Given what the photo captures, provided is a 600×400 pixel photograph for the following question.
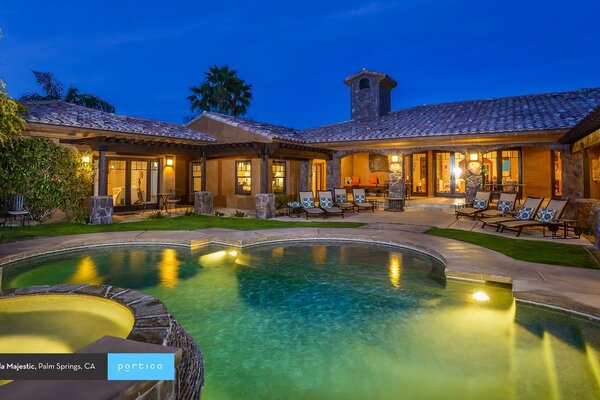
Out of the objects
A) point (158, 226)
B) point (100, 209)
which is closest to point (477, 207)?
point (158, 226)

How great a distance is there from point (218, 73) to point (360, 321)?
96.8 ft

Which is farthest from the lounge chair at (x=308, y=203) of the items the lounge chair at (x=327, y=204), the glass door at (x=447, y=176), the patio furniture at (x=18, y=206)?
the glass door at (x=447, y=176)

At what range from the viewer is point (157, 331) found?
3389mm

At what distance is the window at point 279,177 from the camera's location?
62.2 feet

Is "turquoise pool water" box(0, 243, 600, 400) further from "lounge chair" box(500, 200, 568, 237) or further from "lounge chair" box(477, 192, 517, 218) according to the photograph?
"lounge chair" box(477, 192, 517, 218)

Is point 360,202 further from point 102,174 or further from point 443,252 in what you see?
point 102,174

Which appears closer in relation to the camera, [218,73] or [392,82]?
[392,82]

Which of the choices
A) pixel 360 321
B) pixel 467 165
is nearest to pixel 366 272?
pixel 360 321

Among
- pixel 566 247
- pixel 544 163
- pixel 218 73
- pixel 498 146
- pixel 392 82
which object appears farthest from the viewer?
pixel 218 73

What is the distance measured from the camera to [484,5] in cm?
10462

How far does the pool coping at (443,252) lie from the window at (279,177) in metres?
7.35

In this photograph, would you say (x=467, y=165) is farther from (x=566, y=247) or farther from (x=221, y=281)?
(x=221, y=281)

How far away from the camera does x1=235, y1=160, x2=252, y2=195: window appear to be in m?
18.3

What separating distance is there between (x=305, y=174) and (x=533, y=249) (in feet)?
42.8
